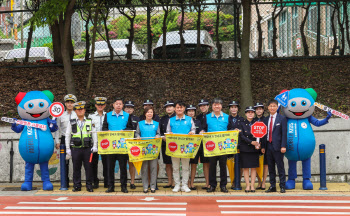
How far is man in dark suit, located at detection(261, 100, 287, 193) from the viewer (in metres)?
10.8

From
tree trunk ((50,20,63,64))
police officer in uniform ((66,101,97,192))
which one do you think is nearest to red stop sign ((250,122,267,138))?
police officer in uniform ((66,101,97,192))

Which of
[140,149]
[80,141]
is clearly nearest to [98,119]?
[80,141]

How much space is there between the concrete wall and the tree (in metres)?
2.90

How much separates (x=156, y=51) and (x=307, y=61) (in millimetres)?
4835

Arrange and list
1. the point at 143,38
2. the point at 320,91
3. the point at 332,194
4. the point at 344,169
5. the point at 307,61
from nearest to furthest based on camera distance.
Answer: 1. the point at 332,194
2. the point at 344,169
3. the point at 320,91
4. the point at 307,61
5. the point at 143,38

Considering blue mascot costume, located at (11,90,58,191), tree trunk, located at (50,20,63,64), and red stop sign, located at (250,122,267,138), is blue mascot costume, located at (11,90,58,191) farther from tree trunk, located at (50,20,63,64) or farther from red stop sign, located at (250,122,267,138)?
tree trunk, located at (50,20,63,64)

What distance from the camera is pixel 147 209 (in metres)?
9.23

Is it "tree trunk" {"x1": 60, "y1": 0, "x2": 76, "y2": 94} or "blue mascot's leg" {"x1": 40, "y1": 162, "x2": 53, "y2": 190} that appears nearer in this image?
"blue mascot's leg" {"x1": 40, "y1": 162, "x2": 53, "y2": 190}

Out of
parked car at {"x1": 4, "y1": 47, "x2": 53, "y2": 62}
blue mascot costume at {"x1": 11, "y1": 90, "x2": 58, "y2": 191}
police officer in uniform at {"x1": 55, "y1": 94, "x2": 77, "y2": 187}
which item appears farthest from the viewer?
parked car at {"x1": 4, "y1": 47, "x2": 53, "y2": 62}

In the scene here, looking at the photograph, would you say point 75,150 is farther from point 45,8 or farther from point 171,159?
point 45,8

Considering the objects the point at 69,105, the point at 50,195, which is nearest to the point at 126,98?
the point at 69,105

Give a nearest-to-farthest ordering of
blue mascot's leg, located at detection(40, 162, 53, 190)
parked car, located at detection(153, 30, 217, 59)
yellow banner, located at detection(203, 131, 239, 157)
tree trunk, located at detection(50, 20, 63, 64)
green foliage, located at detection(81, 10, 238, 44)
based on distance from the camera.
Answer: yellow banner, located at detection(203, 131, 239, 157) < blue mascot's leg, located at detection(40, 162, 53, 190) < tree trunk, located at detection(50, 20, 63, 64) < parked car, located at detection(153, 30, 217, 59) < green foliage, located at detection(81, 10, 238, 44)

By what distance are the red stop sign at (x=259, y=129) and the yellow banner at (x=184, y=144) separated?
1.07 meters

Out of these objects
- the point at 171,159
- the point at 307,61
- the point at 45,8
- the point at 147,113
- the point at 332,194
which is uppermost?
the point at 45,8
